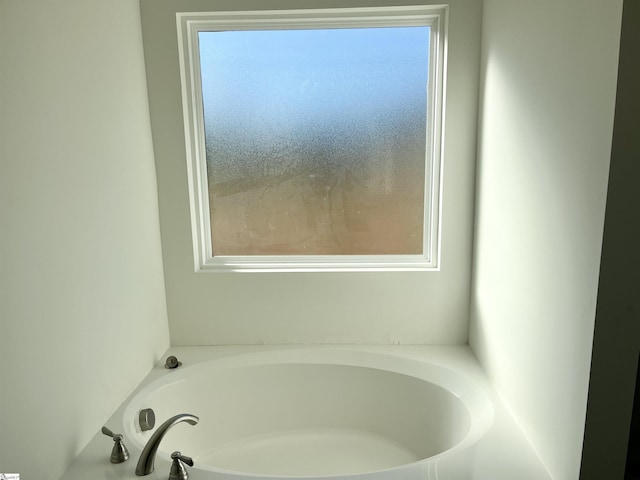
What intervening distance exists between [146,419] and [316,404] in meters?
0.78

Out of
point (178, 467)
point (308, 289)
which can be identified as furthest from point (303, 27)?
point (178, 467)

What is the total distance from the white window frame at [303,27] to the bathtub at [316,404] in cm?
38

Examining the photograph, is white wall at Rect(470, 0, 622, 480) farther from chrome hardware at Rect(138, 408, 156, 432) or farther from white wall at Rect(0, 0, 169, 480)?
white wall at Rect(0, 0, 169, 480)

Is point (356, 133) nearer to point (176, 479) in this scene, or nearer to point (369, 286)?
point (369, 286)

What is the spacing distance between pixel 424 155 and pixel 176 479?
5.39ft

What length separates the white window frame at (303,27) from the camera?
221 centimetres

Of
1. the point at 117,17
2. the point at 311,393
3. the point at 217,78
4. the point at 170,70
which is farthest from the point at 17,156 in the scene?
the point at 311,393

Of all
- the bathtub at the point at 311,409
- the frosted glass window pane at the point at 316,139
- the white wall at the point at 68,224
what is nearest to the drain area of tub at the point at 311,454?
the bathtub at the point at 311,409

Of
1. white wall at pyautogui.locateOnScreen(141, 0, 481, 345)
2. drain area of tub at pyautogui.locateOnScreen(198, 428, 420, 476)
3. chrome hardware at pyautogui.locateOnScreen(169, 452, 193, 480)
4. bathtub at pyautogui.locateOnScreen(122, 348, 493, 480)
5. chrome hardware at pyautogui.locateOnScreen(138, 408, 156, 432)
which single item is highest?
white wall at pyautogui.locateOnScreen(141, 0, 481, 345)

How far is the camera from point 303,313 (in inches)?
94.5

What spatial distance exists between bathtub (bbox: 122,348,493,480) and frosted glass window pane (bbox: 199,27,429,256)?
532 mm

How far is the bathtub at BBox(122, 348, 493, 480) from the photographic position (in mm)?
2111

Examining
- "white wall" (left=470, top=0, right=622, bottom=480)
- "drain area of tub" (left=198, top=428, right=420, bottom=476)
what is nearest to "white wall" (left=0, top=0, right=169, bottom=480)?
"drain area of tub" (left=198, top=428, right=420, bottom=476)

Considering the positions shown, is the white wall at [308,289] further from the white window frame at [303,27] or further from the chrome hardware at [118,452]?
the chrome hardware at [118,452]
